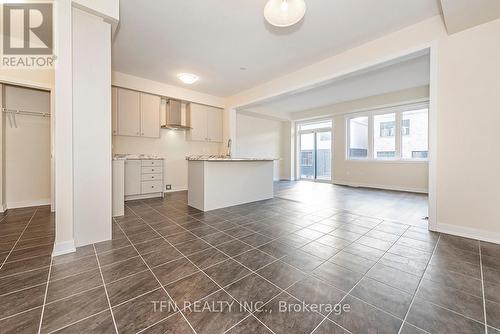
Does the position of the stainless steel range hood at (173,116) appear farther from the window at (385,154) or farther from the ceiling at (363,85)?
the window at (385,154)

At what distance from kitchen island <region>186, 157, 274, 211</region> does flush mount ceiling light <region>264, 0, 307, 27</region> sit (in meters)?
2.20

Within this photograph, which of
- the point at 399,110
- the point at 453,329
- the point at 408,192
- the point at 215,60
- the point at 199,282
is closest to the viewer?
the point at 453,329

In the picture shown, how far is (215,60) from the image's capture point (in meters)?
3.96

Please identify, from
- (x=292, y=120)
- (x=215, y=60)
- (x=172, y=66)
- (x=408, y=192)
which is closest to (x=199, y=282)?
(x=215, y=60)

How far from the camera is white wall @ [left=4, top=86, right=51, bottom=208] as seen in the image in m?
3.57

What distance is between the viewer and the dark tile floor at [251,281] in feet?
3.76

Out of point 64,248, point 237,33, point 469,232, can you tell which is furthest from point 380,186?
point 64,248

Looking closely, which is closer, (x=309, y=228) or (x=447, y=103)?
(x=447, y=103)

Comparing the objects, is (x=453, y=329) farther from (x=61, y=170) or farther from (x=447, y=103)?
(x=61, y=170)

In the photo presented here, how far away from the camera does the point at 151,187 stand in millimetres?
4719

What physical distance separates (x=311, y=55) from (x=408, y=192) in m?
4.62

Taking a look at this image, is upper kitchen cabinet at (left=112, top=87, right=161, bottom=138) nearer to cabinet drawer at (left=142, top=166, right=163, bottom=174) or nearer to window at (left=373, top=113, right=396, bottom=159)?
cabinet drawer at (left=142, top=166, right=163, bottom=174)

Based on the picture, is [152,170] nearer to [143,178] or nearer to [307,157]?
[143,178]

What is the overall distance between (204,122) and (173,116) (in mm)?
889
